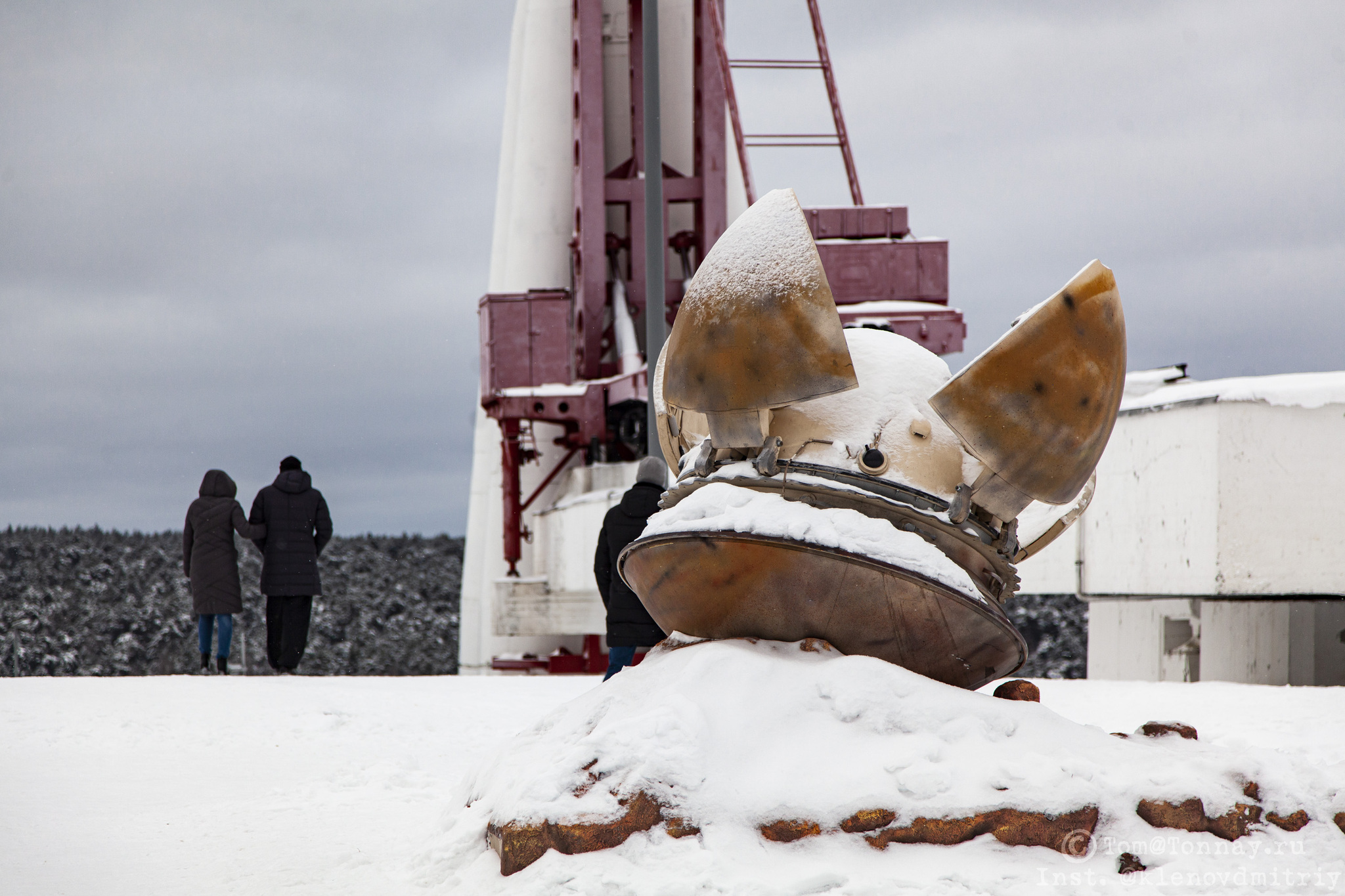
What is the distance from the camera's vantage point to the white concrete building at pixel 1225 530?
9172 millimetres

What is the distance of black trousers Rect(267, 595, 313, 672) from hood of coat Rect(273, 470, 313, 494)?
2.89 feet

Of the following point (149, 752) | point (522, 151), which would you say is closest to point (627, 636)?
point (149, 752)

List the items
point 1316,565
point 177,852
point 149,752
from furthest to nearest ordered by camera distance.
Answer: point 1316,565, point 149,752, point 177,852

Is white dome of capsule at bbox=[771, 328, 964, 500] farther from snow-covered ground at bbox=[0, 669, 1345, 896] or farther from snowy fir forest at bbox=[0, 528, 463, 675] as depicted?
snowy fir forest at bbox=[0, 528, 463, 675]

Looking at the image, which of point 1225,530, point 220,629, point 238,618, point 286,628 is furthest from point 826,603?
point 238,618

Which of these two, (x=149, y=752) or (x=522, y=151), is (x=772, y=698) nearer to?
(x=149, y=752)

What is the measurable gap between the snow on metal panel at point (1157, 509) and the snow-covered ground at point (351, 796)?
1.20 m

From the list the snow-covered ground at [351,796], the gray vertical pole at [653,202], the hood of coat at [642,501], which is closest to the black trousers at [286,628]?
the snow-covered ground at [351,796]

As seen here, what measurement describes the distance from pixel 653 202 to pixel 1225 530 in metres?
5.06

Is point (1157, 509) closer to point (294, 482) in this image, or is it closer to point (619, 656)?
point (619, 656)

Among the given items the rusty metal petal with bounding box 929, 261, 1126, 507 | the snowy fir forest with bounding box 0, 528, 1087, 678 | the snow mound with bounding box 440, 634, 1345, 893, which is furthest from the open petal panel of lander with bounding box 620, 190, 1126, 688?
the snowy fir forest with bounding box 0, 528, 1087, 678

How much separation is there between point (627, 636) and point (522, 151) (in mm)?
16521

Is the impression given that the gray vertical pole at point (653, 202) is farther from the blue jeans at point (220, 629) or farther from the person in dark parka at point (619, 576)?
the blue jeans at point (220, 629)

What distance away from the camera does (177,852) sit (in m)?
4.26
